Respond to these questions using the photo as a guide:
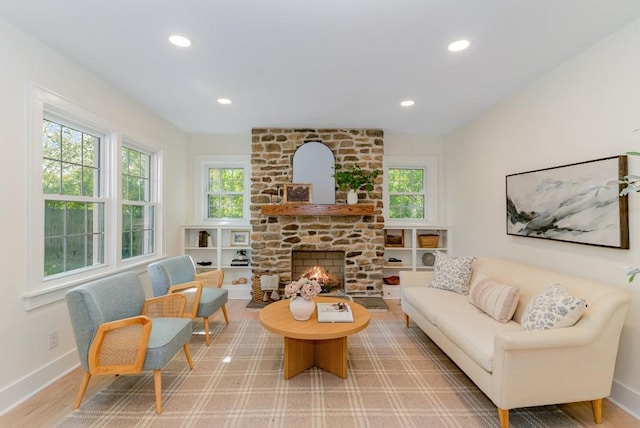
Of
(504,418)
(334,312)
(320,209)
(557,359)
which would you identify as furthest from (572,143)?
(320,209)

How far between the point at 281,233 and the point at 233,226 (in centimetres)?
79

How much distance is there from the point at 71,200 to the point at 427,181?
4601 millimetres

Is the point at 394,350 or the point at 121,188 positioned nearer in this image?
the point at 394,350

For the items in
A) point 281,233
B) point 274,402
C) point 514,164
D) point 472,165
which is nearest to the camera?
point 274,402

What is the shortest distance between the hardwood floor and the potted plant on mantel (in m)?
3.09

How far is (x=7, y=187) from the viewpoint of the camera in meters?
2.07

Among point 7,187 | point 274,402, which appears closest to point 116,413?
point 274,402

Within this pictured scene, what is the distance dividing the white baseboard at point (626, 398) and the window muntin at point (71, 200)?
171 inches

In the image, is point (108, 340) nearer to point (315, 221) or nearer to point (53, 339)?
point (53, 339)

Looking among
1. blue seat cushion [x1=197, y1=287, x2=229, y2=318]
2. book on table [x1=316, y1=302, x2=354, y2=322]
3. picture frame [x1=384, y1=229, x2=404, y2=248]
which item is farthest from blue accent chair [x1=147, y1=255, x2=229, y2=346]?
picture frame [x1=384, y1=229, x2=404, y2=248]

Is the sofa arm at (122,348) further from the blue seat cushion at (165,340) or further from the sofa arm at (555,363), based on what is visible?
the sofa arm at (555,363)

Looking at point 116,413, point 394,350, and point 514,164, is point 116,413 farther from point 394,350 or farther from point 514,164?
point 514,164

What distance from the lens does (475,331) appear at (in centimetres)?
227

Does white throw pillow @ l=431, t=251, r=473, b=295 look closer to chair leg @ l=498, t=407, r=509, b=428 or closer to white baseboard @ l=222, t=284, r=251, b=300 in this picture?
chair leg @ l=498, t=407, r=509, b=428
